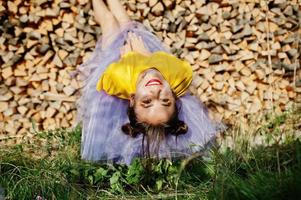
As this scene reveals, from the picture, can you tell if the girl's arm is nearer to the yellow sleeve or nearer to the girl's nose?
the yellow sleeve

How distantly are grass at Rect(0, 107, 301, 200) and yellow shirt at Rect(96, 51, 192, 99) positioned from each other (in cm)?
43

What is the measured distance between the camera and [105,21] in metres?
3.12

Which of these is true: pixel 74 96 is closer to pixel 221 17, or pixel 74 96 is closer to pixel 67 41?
pixel 67 41

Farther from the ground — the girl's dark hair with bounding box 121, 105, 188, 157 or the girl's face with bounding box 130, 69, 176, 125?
the girl's face with bounding box 130, 69, 176, 125

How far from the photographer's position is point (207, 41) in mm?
3229

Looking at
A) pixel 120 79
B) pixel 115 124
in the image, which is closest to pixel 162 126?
pixel 115 124

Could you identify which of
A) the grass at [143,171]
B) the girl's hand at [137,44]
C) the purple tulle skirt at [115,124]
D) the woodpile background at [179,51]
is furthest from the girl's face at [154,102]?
the woodpile background at [179,51]

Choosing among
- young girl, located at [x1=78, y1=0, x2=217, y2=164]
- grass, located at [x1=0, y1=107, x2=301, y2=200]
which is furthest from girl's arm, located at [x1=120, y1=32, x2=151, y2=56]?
grass, located at [x1=0, y1=107, x2=301, y2=200]

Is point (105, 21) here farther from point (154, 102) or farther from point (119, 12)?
point (154, 102)

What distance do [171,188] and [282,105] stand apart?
1.15 meters

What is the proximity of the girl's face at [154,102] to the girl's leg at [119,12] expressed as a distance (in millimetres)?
598

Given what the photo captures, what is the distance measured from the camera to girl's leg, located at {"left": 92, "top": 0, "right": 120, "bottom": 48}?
3.12 m

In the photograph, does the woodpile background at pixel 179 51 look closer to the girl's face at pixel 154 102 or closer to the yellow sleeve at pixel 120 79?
the yellow sleeve at pixel 120 79

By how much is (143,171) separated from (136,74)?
617 millimetres
